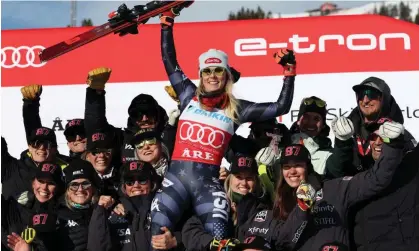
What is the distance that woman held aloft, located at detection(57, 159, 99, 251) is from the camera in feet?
22.8

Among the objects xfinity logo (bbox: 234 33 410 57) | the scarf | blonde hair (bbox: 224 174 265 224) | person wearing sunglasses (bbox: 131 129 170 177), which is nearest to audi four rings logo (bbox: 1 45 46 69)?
xfinity logo (bbox: 234 33 410 57)

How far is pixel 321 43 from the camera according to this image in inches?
380

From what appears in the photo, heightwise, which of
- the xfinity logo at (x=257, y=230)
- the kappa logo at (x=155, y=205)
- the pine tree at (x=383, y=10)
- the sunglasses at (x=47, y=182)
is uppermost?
the pine tree at (x=383, y=10)

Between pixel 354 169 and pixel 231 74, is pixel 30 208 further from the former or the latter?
pixel 354 169

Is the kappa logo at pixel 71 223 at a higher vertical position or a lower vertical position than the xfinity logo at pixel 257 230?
higher

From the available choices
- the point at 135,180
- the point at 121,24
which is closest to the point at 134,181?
the point at 135,180

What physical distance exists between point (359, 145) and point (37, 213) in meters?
2.57

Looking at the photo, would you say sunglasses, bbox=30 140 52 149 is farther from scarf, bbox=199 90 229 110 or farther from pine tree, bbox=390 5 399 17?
pine tree, bbox=390 5 399 17

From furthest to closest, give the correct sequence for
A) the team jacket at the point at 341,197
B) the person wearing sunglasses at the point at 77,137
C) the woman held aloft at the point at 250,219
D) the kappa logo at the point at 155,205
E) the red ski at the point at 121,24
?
1. the person wearing sunglasses at the point at 77,137
2. the red ski at the point at 121,24
3. the kappa logo at the point at 155,205
4. the team jacket at the point at 341,197
5. the woman held aloft at the point at 250,219

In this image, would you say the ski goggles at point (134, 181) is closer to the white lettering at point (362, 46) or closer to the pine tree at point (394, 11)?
Answer: the white lettering at point (362, 46)

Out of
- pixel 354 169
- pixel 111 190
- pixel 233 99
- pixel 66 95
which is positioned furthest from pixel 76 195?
pixel 66 95

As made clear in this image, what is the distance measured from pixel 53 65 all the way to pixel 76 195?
130 inches

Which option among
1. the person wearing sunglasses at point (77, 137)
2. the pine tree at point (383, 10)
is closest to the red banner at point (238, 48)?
the person wearing sunglasses at point (77, 137)

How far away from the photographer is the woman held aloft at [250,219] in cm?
613
